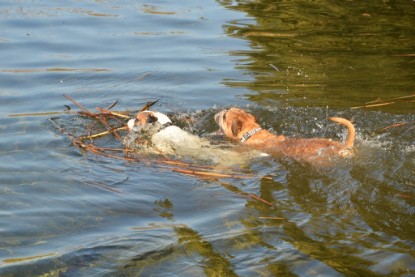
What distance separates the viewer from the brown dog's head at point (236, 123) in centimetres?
808

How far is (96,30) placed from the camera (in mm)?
12312

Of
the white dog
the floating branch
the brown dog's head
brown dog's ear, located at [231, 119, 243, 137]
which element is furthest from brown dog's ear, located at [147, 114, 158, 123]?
the floating branch

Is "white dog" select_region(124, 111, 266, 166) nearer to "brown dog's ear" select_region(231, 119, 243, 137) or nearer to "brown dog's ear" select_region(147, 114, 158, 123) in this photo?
"brown dog's ear" select_region(147, 114, 158, 123)

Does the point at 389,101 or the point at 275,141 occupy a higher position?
the point at 389,101

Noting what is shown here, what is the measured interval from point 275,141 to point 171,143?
3.66 feet

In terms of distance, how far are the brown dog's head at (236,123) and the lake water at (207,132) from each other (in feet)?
1.49

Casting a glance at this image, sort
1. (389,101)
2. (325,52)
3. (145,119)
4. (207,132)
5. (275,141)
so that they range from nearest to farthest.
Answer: (275,141), (145,119), (207,132), (389,101), (325,52)

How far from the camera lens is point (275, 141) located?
25.8 feet

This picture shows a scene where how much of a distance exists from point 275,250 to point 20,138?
12.2ft

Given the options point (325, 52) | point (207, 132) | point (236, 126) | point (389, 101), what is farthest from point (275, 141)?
point (325, 52)

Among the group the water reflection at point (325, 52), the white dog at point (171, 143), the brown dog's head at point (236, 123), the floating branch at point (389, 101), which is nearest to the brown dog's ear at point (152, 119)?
the white dog at point (171, 143)

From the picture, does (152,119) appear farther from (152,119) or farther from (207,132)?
(207,132)

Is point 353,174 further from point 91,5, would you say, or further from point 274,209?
point 91,5

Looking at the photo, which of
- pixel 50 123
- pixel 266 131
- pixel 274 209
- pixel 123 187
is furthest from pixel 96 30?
pixel 274 209
